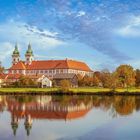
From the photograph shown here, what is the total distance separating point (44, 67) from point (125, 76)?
45928mm

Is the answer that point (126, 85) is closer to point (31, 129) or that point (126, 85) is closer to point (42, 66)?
point (42, 66)

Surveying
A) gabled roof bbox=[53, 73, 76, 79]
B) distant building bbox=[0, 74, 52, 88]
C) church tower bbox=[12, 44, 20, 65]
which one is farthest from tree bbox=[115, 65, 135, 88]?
church tower bbox=[12, 44, 20, 65]

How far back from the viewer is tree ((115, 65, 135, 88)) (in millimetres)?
74625

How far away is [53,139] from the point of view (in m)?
16.8

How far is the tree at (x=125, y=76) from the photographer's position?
74.6 metres

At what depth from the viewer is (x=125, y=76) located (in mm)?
76062

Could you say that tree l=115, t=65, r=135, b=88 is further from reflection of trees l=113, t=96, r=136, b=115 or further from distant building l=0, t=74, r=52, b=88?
reflection of trees l=113, t=96, r=136, b=115

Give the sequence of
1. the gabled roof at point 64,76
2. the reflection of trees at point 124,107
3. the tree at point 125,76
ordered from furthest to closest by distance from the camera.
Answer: the gabled roof at point 64,76 → the tree at point 125,76 → the reflection of trees at point 124,107

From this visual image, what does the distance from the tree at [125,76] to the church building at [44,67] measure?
115 ft

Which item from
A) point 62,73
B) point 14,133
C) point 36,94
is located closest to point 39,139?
point 14,133

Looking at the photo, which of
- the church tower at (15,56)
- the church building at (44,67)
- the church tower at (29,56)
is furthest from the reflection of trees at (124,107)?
the church tower at (15,56)

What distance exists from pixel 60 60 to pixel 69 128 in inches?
3889

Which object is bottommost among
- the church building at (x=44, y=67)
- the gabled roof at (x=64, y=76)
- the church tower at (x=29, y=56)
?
the gabled roof at (x=64, y=76)

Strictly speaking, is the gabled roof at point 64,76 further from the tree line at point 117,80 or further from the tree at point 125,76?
the tree at point 125,76
